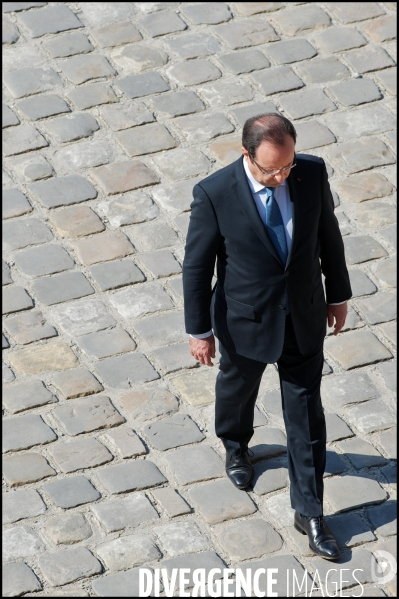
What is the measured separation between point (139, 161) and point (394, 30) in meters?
2.74

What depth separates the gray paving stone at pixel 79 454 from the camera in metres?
5.40

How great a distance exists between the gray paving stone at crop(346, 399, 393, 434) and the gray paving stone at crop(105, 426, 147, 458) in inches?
46.6

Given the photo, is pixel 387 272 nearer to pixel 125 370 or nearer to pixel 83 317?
pixel 125 370

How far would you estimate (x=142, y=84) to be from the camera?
7984 millimetres

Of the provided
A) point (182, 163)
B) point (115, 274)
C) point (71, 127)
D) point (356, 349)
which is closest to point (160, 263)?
point (115, 274)

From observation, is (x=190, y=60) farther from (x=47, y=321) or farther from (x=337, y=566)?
(x=337, y=566)

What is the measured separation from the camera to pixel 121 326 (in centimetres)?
625

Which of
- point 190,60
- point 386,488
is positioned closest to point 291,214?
point 386,488

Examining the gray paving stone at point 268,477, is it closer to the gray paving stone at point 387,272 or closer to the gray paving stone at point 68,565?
the gray paving stone at point 68,565

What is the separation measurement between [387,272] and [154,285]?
1.51 m

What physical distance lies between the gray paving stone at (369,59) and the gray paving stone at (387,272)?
2.15 metres

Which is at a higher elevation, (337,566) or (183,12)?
(183,12)

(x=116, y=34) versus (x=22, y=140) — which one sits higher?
(x=116, y=34)

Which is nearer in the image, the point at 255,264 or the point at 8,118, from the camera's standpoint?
the point at 255,264
